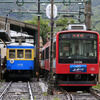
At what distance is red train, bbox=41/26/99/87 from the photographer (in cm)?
1398

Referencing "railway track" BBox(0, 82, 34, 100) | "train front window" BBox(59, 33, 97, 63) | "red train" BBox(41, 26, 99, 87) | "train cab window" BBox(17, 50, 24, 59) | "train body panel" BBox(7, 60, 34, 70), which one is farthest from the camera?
"train cab window" BBox(17, 50, 24, 59)

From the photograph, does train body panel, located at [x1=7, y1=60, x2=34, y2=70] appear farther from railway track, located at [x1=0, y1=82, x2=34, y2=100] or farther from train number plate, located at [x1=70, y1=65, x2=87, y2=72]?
train number plate, located at [x1=70, y1=65, x2=87, y2=72]

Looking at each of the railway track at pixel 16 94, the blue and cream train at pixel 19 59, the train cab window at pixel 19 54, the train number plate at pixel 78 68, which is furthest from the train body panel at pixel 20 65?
the train number plate at pixel 78 68

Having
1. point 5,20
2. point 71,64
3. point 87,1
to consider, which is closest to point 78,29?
point 71,64

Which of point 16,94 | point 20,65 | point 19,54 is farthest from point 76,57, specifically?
point 19,54

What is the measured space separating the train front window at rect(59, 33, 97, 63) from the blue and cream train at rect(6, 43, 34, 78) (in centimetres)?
781

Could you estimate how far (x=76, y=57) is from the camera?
14.1 m

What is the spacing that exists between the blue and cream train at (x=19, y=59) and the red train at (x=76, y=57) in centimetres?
743

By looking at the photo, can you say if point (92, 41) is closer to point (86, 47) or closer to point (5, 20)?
point (86, 47)

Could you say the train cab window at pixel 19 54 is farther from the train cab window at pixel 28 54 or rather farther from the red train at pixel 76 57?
the red train at pixel 76 57

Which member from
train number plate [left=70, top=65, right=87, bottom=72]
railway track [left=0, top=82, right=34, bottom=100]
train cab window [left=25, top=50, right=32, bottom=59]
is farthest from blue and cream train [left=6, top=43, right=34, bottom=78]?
train number plate [left=70, top=65, right=87, bottom=72]

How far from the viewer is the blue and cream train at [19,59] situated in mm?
21500

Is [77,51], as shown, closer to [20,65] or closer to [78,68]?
[78,68]

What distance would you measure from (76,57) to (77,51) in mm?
297
